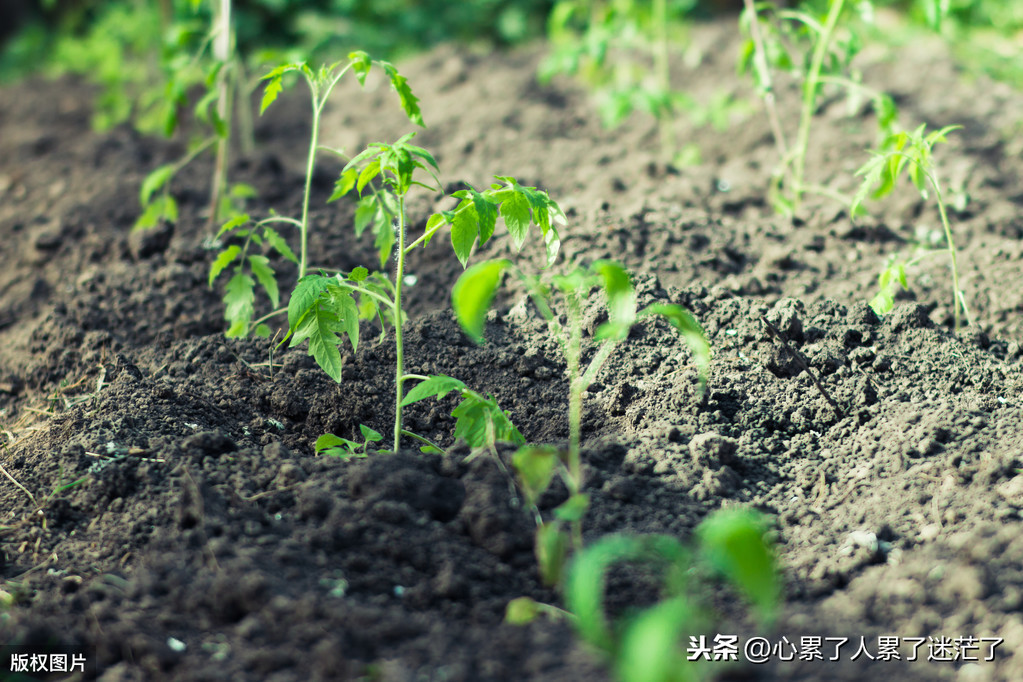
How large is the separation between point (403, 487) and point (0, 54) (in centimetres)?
816

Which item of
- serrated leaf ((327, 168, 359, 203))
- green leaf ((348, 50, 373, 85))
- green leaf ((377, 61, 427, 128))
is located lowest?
serrated leaf ((327, 168, 359, 203))

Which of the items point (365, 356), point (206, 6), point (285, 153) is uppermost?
point (206, 6)

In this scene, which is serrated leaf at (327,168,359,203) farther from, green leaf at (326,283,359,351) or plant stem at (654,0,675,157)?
plant stem at (654,0,675,157)

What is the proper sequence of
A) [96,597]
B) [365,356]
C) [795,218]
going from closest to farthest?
[96,597], [365,356], [795,218]

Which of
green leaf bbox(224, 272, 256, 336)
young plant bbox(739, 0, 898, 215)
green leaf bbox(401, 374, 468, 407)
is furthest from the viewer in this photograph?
young plant bbox(739, 0, 898, 215)

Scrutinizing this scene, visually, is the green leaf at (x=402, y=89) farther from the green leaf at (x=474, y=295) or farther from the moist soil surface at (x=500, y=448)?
the green leaf at (x=474, y=295)

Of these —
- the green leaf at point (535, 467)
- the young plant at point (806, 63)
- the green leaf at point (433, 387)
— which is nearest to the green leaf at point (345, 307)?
the green leaf at point (433, 387)

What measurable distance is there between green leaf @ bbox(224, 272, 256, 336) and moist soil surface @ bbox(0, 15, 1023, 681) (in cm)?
13

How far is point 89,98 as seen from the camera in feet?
19.8

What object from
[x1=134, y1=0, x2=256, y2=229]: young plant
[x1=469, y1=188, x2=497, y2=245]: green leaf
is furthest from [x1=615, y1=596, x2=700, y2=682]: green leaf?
[x1=134, y1=0, x2=256, y2=229]: young plant

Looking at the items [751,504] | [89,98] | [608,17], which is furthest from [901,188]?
[89,98]

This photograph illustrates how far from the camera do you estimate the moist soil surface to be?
1624 millimetres

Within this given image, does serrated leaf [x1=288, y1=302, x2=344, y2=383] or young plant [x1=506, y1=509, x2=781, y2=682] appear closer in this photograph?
young plant [x1=506, y1=509, x2=781, y2=682]

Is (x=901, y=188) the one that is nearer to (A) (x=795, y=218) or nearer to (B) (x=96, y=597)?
(A) (x=795, y=218)
